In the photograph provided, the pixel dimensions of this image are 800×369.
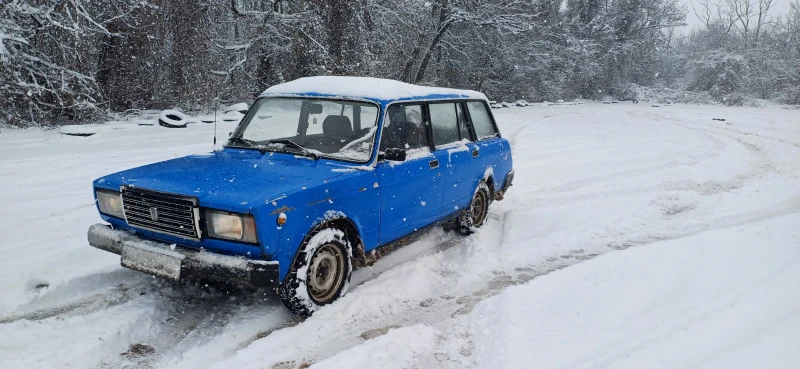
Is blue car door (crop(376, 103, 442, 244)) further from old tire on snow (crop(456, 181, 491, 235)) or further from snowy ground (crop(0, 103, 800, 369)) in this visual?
old tire on snow (crop(456, 181, 491, 235))

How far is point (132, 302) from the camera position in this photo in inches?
155

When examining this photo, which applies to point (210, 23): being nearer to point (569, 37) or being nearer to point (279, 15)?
point (279, 15)

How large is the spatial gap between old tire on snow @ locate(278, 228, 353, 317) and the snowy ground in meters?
0.14

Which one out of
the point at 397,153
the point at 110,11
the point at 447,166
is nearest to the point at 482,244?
the point at 447,166

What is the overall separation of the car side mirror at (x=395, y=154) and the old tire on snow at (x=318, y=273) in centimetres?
79

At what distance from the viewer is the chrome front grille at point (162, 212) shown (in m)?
3.54

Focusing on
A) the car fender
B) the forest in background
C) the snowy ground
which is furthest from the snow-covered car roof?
the forest in background

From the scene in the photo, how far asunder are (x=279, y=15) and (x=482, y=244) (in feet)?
46.7

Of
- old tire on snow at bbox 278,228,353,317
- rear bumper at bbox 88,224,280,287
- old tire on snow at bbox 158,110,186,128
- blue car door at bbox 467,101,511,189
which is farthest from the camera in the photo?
old tire on snow at bbox 158,110,186,128

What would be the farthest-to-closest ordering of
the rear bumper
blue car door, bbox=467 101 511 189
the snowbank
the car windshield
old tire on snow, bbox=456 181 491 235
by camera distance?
1. blue car door, bbox=467 101 511 189
2. old tire on snow, bbox=456 181 491 235
3. the car windshield
4. the rear bumper
5. the snowbank

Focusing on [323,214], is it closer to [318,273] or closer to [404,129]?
[318,273]

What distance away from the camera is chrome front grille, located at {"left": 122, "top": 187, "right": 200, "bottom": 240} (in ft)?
11.6

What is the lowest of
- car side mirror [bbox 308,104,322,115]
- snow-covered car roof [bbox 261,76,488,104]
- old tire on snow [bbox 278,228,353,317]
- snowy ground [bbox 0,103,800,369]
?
snowy ground [bbox 0,103,800,369]

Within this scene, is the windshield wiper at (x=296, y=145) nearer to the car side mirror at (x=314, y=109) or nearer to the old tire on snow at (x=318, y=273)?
the car side mirror at (x=314, y=109)
